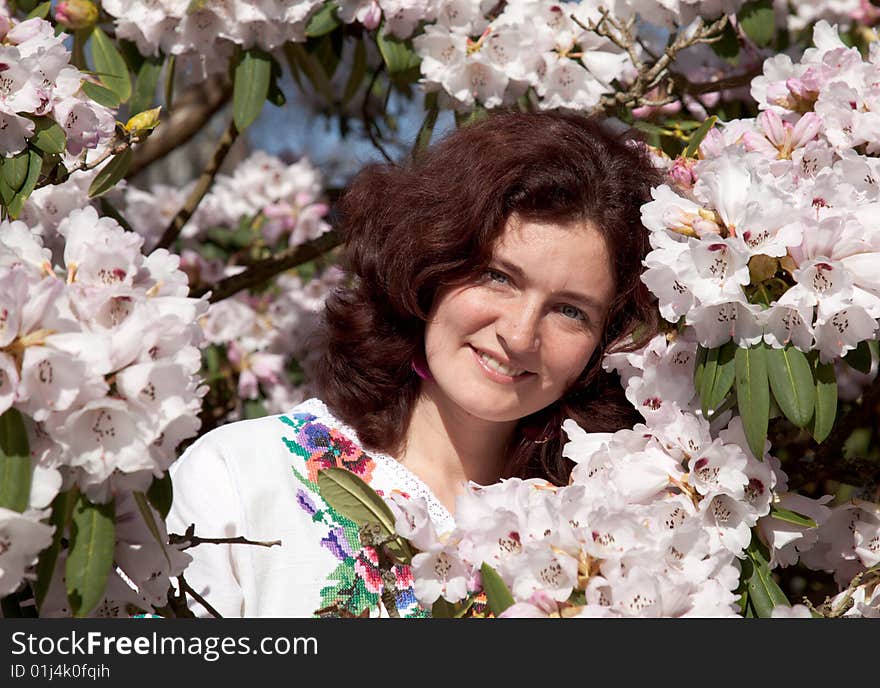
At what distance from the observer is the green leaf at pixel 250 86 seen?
8.05 ft

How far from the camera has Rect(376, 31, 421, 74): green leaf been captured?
245cm

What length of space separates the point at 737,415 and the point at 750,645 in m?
0.48

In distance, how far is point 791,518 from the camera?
171 centimetres

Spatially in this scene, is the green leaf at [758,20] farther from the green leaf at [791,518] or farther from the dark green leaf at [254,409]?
the dark green leaf at [254,409]

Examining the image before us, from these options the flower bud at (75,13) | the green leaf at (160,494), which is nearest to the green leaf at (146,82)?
the flower bud at (75,13)

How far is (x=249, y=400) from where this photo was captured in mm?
3479

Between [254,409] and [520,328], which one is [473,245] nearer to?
[520,328]

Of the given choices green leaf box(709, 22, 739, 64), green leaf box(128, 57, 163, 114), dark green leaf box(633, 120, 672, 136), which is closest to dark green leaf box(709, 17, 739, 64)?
green leaf box(709, 22, 739, 64)

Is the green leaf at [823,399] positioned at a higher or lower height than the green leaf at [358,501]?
higher

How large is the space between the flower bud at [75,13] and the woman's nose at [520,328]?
116 cm

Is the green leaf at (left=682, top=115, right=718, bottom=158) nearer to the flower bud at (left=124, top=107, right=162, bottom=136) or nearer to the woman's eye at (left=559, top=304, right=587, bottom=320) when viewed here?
the woman's eye at (left=559, top=304, right=587, bottom=320)

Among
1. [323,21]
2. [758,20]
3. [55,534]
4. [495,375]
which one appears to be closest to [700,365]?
[495,375]

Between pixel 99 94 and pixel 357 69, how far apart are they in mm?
1257

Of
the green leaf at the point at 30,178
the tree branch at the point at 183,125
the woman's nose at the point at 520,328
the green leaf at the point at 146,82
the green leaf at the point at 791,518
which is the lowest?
the tree branch at the point at 183,125
